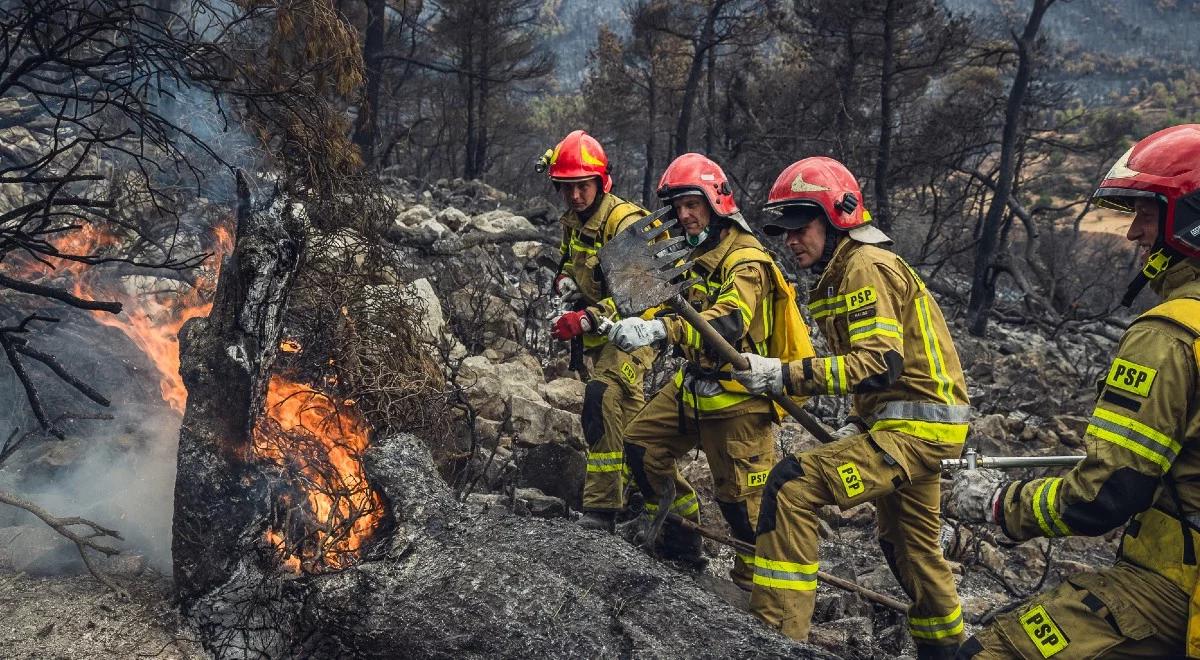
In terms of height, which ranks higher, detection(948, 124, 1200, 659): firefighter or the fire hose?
detection(948, 124, 1200, 659): firefighter

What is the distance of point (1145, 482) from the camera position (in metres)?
2.17

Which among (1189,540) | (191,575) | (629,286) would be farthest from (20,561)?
(1189,540)

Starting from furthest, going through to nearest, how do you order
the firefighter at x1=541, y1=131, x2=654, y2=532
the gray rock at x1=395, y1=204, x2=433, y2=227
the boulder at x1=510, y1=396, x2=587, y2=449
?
the gray rock at x1=395, y1=204, x2=433, y2=227 < the boulder at x1=510, y1=396, x2=587, y2=449 < the firefighter at x1=541, y1=131, x2=654, y2=532

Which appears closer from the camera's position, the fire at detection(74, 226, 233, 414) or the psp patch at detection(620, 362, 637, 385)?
the fire at detection(74, 226, 233, 414)

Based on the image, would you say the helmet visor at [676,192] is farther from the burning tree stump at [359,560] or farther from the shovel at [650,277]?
the burning tree stump at [359,560]

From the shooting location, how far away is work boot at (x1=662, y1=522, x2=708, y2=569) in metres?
4.56

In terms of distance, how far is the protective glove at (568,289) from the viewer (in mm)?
5199

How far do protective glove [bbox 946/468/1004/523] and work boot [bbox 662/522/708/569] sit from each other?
2.04 m

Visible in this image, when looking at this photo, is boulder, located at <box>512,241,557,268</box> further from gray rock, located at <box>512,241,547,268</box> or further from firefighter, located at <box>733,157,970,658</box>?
firefighter, located at <box>733,157,970,658</box>

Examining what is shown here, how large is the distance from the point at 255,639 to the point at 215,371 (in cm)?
105

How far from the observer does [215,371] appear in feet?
10.9

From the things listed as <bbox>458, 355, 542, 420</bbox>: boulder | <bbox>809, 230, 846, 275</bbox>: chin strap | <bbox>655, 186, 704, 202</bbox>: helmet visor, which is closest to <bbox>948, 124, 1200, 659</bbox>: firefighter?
<bbox>809, 230, 846, 275</bbox>: chin strap

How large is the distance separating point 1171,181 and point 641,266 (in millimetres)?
1886

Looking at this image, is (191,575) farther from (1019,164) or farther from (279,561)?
(1019,164)
